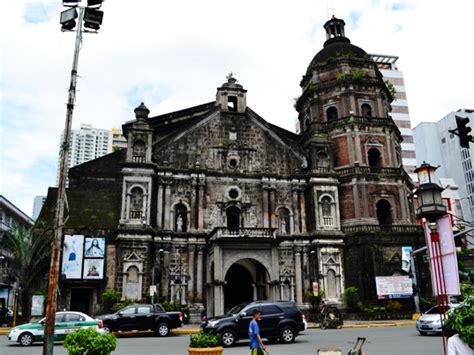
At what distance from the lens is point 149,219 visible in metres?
28.5

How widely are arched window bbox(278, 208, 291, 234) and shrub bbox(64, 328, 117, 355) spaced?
23.3m

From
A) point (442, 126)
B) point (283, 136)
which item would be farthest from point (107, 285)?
point (442, 126)

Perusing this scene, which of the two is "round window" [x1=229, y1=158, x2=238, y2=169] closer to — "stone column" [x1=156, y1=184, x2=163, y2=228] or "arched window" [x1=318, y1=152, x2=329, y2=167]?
"stone column" [x1=156, y1=184, x2=163, y2=228]

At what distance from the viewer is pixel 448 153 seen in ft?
241

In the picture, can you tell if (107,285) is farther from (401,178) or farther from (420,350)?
(401,178)

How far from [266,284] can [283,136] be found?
1165 centimetres

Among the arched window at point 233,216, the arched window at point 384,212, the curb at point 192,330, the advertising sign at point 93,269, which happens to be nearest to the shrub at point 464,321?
the curb at point 192,330

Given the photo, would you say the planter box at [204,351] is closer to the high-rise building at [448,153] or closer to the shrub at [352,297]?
the shrub at [352,297]

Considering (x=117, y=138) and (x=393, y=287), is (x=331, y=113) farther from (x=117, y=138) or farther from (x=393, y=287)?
(x=117, y=138)

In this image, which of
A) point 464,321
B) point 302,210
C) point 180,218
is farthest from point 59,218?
point 302,210

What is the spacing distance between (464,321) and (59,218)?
8.70 metres

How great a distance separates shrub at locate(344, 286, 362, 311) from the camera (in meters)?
28.5

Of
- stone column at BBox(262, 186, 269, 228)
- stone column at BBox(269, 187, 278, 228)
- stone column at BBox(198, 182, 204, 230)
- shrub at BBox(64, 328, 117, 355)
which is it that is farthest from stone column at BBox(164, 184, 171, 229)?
shrub at BBox(64, 328, 117, 355)

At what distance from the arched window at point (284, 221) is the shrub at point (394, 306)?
26.1 feet
